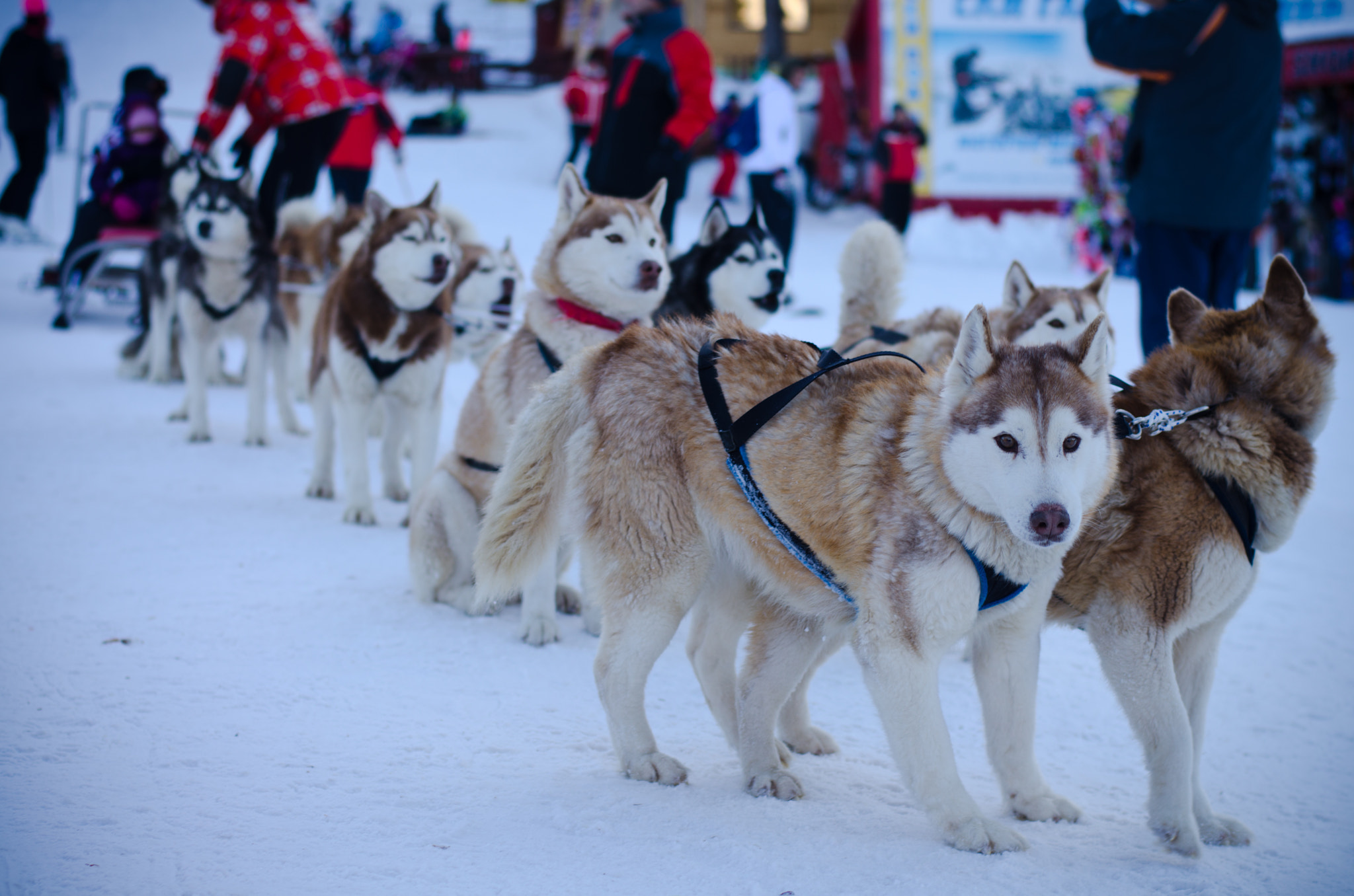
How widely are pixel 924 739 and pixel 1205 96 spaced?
3.26 meters

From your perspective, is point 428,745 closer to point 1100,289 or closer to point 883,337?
point 883,337

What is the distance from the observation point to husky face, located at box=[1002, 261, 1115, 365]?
11.7ft

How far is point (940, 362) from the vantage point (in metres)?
2.40

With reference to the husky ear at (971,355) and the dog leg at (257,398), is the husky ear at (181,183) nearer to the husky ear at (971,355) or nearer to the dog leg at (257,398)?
the dog leg at (257,398)

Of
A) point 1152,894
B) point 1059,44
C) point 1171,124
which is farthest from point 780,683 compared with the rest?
point 1059,44

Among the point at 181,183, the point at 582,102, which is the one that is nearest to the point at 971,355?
the point at 181,183

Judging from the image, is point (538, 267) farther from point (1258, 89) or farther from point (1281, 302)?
point (1258, 89)

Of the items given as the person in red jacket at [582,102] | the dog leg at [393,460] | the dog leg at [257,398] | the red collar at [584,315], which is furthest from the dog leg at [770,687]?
the person in red jacket at [582,102]

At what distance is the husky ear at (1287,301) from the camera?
241 centimetres

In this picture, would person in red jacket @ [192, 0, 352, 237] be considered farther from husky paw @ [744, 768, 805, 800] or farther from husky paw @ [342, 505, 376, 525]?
husky paw @ [744, 768, 805, 800]

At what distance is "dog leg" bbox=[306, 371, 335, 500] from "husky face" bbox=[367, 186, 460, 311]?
69cm

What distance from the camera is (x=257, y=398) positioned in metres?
5.84

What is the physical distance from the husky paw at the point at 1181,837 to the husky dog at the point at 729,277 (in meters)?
→ 2.69

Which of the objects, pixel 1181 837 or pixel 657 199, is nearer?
pixel 1181 837
